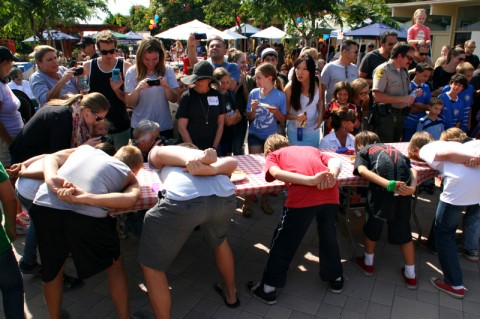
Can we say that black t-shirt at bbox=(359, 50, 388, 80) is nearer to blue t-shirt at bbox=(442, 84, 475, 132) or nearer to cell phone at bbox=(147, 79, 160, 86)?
blue t-shirt at bbox=(442, 84, 475, 132)

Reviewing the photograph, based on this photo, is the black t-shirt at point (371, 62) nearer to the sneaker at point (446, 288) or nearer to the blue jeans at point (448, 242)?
the blue jeans at point (448, 242)

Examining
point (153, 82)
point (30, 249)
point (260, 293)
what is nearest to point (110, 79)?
point (153, 82)

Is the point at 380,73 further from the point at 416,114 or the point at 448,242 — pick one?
the point at 448,242

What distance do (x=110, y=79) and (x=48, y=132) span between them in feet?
4.21

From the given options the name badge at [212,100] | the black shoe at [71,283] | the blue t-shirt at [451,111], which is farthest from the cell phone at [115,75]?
the blue t-shirt at [451,111]

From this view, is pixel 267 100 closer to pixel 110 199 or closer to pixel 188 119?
pixel 188 119

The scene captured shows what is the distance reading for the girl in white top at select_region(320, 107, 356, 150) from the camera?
387 cm

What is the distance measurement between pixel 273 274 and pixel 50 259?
4.80 feet

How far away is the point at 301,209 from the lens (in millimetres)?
2619

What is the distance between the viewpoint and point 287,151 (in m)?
2.75

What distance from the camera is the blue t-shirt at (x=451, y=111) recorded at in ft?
15.5

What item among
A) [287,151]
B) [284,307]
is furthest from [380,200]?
[284,307]

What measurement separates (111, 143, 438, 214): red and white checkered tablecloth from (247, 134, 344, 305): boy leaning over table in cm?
11

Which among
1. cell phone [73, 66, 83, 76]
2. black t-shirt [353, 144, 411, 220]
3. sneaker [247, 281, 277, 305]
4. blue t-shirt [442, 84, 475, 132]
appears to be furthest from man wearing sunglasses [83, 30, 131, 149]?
blue t-shirt [442, 84, 475, 132]
